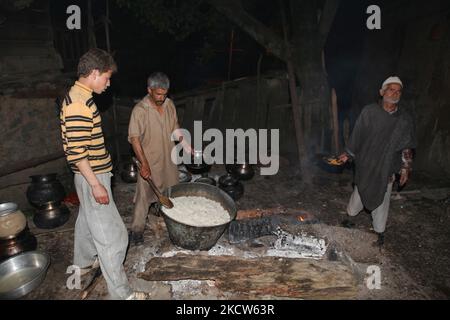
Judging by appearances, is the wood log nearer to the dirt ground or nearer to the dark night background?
the dirt ground

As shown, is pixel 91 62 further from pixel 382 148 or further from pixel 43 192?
pixel 382 148

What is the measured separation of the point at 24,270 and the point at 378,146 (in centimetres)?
622

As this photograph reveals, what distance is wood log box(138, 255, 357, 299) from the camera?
4.34 meters

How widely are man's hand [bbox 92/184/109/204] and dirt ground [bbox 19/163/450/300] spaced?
5.08 ft

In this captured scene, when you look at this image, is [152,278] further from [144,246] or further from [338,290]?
[338,290]

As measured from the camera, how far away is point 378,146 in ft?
17.3

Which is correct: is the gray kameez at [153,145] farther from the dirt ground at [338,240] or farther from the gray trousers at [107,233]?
the gray trousers at [107,233]

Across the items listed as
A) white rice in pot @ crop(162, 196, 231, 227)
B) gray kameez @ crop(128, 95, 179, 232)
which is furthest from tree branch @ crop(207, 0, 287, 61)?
white rice in pot @ crop(162, 196, 231, 227)

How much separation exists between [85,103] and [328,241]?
14.6ft

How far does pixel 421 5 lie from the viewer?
8258mm

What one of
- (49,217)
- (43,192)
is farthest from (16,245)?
(43,192)

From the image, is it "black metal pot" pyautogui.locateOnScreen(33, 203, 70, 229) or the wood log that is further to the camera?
"black metal pot" pyautogui.locateOnScreen(33, 203, 70, 229)

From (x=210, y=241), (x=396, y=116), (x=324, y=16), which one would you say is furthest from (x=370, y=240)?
(x=324, y=16)

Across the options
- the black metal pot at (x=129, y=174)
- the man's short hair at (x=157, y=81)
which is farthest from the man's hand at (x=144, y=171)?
the black metal pot at (x=129, y=174)
